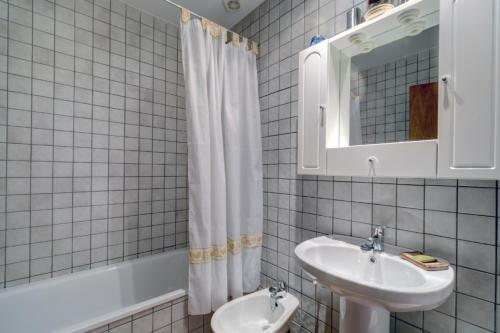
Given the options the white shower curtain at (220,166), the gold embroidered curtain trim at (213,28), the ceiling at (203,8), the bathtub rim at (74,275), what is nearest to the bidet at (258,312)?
the white shower curtain at (220,166)

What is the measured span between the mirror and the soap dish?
0.46 meters

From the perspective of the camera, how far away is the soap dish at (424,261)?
85 cm

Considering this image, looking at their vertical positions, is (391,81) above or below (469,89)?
above

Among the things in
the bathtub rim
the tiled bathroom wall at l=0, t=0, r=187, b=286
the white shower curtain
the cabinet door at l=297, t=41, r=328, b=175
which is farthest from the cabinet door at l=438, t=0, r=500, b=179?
the bathtub rim

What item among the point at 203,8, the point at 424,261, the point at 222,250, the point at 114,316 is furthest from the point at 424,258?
the point at 203,8

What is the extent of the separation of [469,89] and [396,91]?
0.30 meters

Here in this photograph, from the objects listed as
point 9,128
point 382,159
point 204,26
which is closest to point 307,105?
point 382,159

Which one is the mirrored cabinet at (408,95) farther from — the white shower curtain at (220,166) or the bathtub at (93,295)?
the bathtub at (93,295)

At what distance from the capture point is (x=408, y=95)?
989mm

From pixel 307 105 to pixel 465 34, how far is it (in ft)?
2.13

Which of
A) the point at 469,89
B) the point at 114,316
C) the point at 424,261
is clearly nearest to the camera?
the point at 469,89

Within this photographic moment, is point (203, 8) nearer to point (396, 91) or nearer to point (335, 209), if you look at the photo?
point (396, 91)

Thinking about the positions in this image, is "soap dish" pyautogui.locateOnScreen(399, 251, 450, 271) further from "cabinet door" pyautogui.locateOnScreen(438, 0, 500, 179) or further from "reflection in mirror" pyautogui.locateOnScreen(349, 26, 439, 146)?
"reflection in mirror" pyautogui.locateOnScreen(349, 26, 439, 146)

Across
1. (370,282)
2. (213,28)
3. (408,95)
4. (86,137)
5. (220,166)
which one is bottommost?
(370,282)
